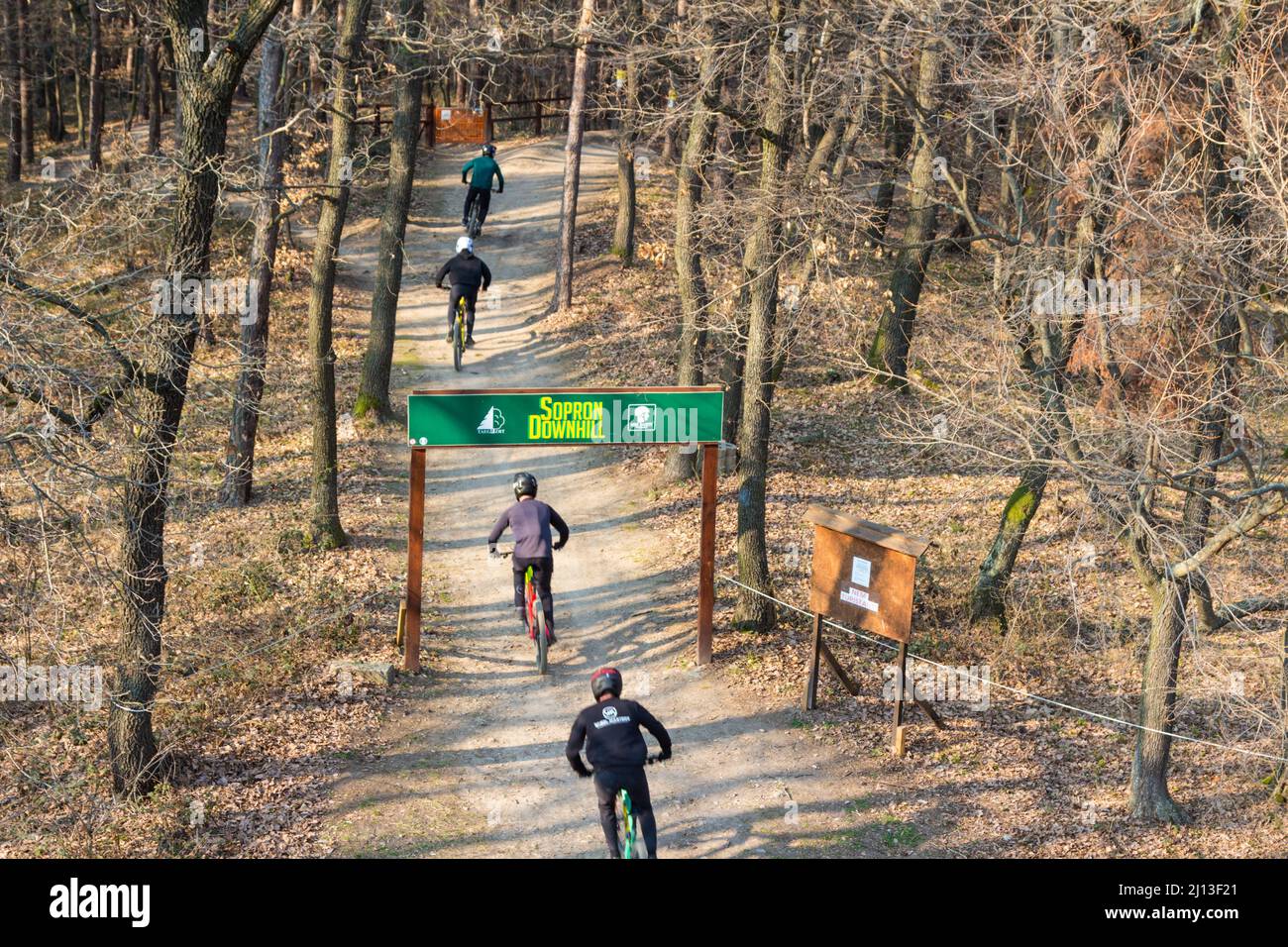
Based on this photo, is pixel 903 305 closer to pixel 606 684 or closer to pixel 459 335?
pixel 459 335

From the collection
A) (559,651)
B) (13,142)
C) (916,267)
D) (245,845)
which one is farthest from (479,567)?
(13,142)

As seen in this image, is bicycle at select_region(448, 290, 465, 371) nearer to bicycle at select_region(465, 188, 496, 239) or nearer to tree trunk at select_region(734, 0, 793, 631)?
tree trunk at select_region(734, 0, 793, 631)

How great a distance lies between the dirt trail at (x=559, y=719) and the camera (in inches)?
437

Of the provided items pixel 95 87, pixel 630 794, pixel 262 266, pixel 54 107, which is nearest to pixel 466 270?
pixel 262 266

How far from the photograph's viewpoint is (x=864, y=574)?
13.2 meters

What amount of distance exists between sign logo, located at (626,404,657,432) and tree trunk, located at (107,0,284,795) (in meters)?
4.75

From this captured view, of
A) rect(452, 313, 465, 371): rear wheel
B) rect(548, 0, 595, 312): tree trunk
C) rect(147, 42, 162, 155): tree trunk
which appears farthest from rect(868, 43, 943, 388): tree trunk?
rect(147, 42, 162, 155): tree trunk

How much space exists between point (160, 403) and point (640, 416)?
5.12 m

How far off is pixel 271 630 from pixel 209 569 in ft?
7.22

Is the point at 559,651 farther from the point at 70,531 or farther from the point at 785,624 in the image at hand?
the point at 70,531

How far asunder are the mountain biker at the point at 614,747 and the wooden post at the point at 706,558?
474cm

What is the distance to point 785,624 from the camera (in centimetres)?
1530
